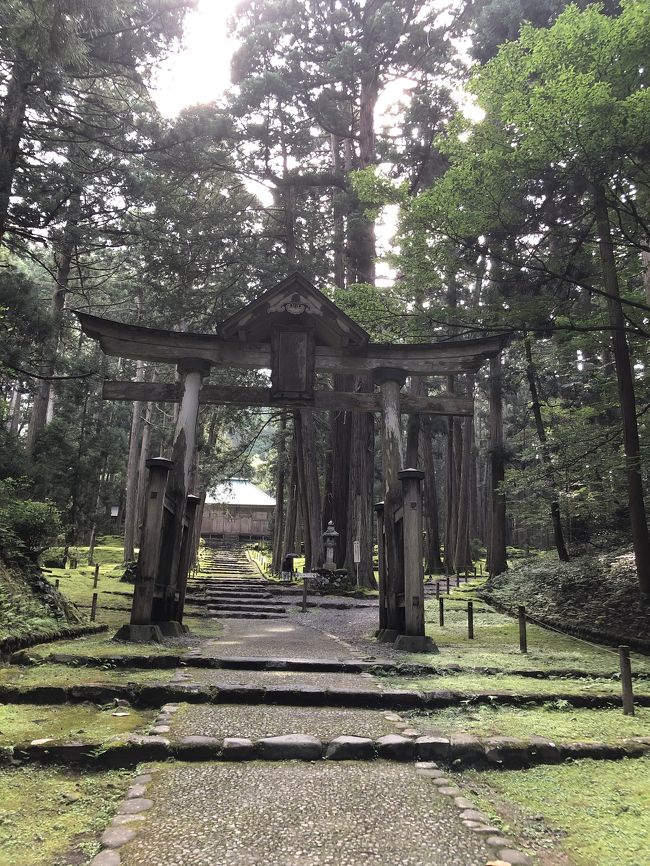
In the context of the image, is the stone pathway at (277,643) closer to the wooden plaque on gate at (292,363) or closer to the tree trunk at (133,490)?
the wooden plaque on gate at (292,363)

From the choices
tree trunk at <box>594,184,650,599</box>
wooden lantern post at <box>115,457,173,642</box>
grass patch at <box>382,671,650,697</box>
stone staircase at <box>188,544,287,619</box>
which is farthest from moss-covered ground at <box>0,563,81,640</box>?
tree trunk at <box>594,184,650,599</box>

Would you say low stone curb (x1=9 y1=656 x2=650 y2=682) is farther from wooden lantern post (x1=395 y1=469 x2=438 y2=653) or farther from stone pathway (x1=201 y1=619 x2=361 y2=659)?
wooden lantern post (x1=395 y1=469 x2=438 y2=653)

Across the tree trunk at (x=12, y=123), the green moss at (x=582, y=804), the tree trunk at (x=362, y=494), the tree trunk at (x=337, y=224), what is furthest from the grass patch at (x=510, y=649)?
the tree trunk at (x=337, y=224)

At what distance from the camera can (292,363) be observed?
8969 millimetres

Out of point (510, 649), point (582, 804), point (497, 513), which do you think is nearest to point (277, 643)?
point (510, 649)

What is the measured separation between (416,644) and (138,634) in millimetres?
3639

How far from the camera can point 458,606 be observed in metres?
14.1

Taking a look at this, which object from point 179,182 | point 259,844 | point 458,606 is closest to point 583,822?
point 259,844

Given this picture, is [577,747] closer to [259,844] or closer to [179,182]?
[259,844]

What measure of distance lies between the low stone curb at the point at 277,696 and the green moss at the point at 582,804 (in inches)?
48.5

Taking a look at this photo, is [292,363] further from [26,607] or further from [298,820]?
[298,820]

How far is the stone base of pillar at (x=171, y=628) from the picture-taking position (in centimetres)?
783

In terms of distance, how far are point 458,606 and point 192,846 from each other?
12822 millimetres

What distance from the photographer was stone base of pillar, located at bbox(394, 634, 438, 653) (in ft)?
23.0
